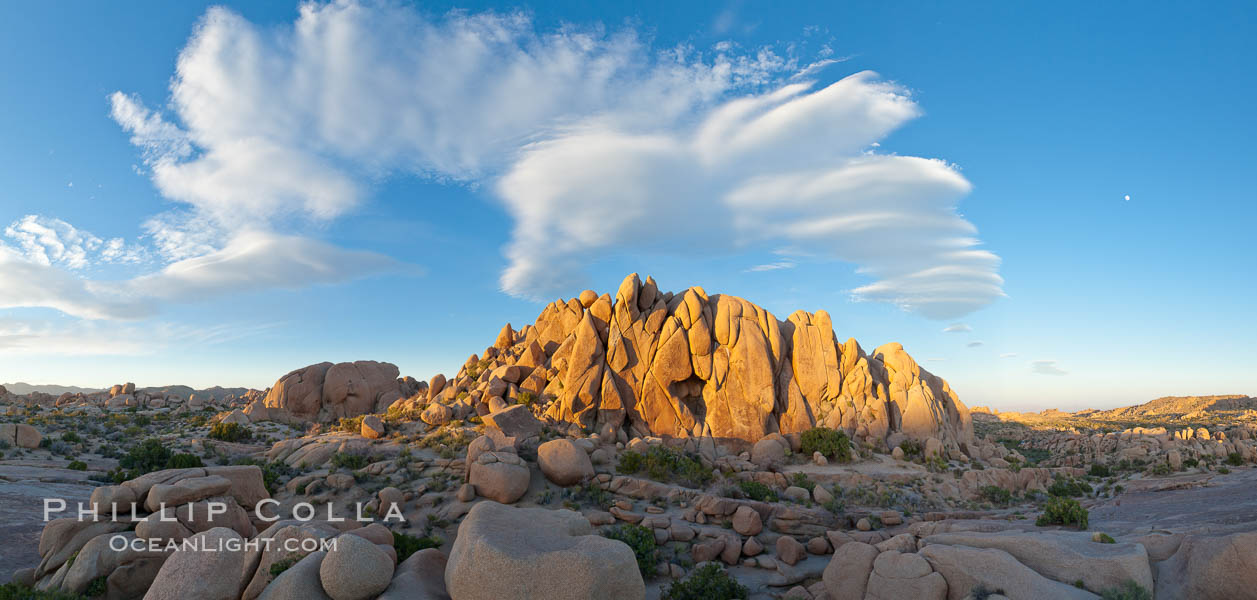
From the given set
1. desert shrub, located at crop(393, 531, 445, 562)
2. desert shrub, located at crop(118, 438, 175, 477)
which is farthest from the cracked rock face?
desert shrub, located at crop(393, 531, 445, 562)

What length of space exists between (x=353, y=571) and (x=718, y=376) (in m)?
38.0

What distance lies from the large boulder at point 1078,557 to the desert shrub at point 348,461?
31204 millimetres

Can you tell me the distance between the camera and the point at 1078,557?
15.4 metres

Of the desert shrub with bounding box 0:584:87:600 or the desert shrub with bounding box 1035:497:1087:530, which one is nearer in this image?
the desert shrub with bounding box 0:584:87:600

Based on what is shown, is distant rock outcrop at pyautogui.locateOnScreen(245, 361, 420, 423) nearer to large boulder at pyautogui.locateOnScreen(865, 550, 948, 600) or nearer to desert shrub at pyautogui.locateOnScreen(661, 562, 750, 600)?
desert shrub at pyautogui.locateOnScreen(661, 562, 750, 600)

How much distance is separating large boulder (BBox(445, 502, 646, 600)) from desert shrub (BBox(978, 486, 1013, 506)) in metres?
32.8

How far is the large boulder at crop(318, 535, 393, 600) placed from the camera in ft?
45.5

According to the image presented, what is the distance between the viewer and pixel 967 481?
39594 mm

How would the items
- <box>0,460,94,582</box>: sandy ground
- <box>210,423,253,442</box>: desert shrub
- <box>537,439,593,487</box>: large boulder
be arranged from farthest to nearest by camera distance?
<box>210,423,253,442</box>: desert shrub
<box>537,439,593,487</box>: large boulder
<box>0,460,94,582</box>: sandy ground

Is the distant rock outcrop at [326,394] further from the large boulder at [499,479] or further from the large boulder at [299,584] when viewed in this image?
the large boulder at [299,584]

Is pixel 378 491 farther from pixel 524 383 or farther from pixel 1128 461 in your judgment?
pixel 1128 461

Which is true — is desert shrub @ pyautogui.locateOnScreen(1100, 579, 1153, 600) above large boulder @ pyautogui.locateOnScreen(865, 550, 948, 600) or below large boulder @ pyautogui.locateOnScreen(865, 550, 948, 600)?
above

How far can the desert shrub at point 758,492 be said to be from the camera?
3187 cm

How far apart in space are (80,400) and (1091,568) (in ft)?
370
